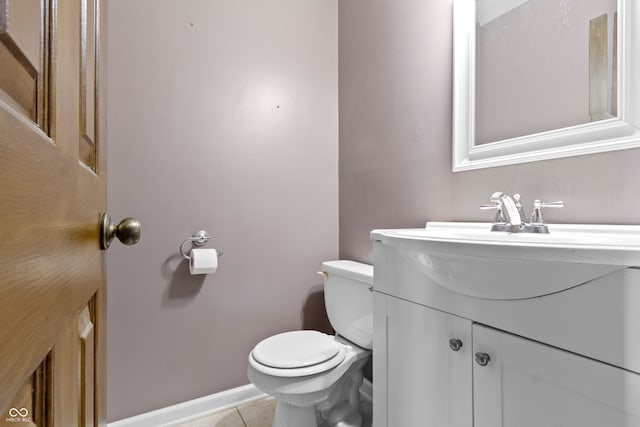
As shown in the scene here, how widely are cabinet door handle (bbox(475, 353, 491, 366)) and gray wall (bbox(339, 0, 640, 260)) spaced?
503 mm

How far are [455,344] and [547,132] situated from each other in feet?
2.21

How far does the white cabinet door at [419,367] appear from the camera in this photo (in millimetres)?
644

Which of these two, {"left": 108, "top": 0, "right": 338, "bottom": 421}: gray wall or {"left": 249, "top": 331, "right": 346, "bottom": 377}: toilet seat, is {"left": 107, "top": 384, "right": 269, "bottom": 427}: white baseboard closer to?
{"left": 108, "top": 0, "right": 338, "bottom": 421}: gray wall

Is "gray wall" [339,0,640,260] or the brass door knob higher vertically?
"gray wall" [339,0,640,260]

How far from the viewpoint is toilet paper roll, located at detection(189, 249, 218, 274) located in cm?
132

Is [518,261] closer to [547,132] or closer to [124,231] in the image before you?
[547,132]

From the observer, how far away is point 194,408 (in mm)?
1399

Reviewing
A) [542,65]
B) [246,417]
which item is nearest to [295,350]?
[246,417]

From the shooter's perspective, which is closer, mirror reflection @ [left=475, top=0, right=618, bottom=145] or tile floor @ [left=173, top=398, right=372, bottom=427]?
mirror reflection @ [left=475, top=0, right=618, bottom=145]

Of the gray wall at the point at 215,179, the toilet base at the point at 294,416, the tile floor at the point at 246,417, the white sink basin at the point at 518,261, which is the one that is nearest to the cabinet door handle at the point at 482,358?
the white sink basin at the point at 518,261

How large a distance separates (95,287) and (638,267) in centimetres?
82

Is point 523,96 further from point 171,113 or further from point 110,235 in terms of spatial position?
point 171,113

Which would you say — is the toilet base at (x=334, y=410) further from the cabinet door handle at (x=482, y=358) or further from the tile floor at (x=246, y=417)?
the cabinet door handle at (x=482, y=358)

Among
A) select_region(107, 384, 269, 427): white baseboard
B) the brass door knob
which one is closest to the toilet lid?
select_region(107, 384, 269, 427): white baseboard
